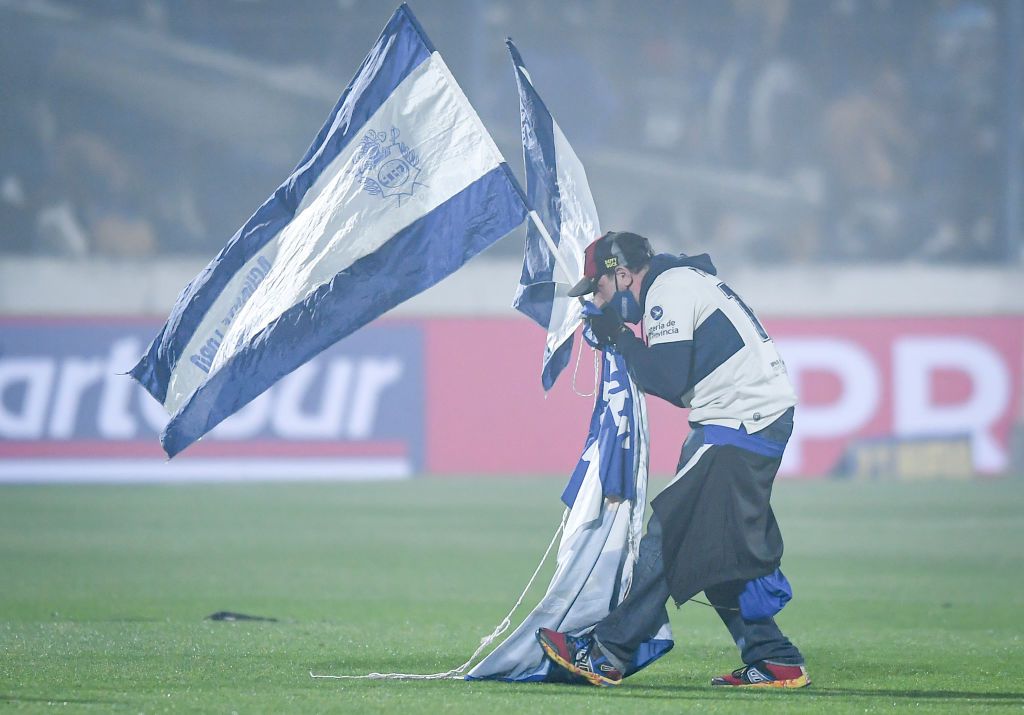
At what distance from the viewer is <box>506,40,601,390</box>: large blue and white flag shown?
6.60 metres

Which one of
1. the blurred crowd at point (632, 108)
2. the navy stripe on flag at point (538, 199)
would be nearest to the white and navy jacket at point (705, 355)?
the navy stripe on flag at point (538, 199)

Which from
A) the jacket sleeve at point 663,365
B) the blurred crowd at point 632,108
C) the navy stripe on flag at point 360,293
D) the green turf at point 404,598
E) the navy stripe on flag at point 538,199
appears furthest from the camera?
the blurred crowd at point 632,108

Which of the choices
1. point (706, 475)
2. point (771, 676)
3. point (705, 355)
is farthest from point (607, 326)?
point (771, 676)

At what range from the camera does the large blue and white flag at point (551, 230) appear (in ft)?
21.7

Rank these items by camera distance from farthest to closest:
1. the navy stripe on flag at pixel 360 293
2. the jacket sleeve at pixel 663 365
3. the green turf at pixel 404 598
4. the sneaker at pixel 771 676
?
the navy stripe on flag at pixel 360 293, the sneaker at pixel 771 676, the jacket sleeve at pixel 663 365, the green turf at pixel 404 598

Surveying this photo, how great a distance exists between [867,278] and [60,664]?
14.0 metres

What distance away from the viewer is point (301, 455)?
16.6 meters

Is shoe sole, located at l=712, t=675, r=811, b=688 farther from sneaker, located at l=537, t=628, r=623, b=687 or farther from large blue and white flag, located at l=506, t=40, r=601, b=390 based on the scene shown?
large blue and white flag, located at l=506, t=40, r=601, b=390

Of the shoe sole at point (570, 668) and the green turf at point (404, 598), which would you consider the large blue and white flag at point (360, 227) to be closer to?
the green turf at point (404, 598)

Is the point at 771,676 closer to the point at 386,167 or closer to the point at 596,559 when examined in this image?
the point at 596,559

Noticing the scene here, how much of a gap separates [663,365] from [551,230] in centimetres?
101

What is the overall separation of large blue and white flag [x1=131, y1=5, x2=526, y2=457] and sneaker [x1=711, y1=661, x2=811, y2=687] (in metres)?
2.02

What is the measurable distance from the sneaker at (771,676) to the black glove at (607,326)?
4.50 feet

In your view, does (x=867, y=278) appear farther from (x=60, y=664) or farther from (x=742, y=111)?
(x=60, y=664)
